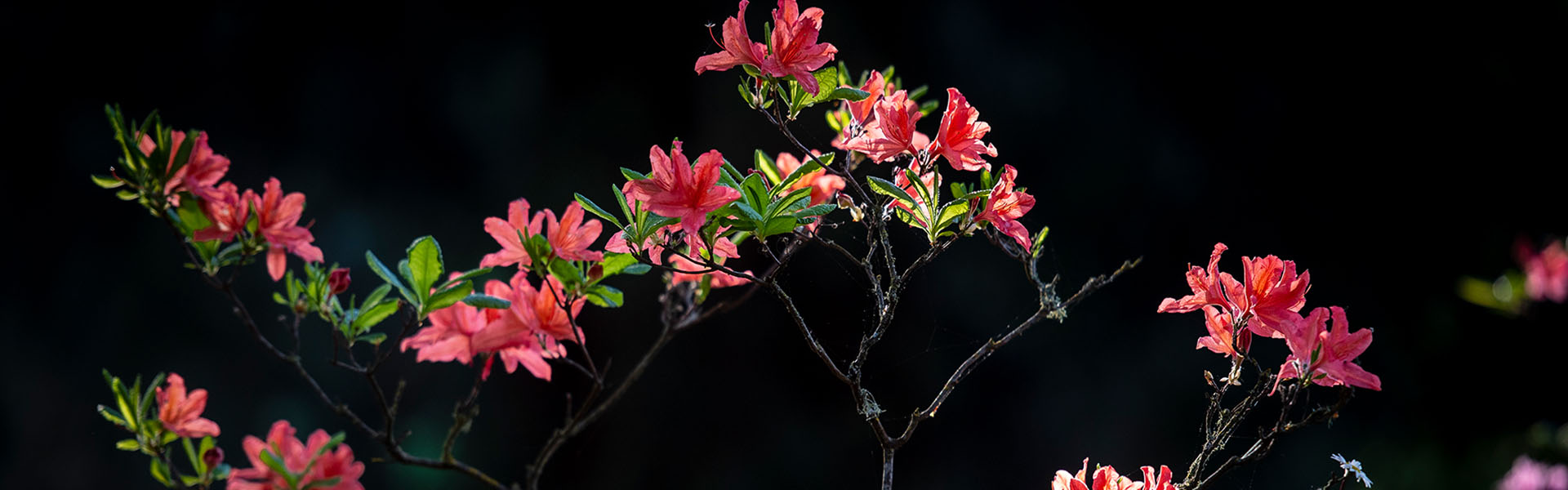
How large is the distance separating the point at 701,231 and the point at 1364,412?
87.7 inches

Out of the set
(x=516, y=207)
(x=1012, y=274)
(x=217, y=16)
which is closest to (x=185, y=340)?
A: (x=217, y=16)

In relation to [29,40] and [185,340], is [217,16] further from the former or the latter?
[185,340]

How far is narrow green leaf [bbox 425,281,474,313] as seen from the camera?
83 centimetres

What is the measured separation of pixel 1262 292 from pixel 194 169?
0.99 metres

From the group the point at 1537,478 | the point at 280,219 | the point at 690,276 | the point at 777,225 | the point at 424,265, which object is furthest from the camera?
the point at 1537,478

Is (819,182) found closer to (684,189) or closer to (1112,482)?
(684,189)

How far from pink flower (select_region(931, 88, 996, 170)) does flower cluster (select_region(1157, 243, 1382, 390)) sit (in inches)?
8.7

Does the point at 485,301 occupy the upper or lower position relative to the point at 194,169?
lower

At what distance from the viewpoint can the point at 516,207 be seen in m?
0.91

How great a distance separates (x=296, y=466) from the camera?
0.83 metres

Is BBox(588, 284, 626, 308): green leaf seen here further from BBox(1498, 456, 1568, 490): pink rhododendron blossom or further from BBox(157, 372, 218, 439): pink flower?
BBox(1498, 456, 1568, 490): pink rhododendron blossom

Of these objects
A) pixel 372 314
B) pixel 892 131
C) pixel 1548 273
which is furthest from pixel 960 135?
pixel 1548 273

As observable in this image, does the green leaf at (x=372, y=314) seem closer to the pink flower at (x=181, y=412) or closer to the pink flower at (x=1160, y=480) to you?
the pink flower at (x=181, y=412)

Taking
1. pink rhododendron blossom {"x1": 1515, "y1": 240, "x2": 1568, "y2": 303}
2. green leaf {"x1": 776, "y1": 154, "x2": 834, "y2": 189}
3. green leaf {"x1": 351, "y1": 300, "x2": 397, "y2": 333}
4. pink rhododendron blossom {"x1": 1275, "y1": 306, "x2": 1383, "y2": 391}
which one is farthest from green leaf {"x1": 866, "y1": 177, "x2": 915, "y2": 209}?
pink rhododendron blossom {"x1": 1515, "y1": 240, "x2": 1568, "y2": 303}
